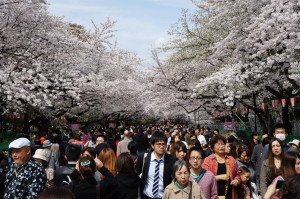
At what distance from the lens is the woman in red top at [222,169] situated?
5.45 meters

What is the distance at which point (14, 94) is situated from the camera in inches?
629

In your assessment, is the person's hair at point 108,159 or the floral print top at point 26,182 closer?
the floral print top at point 26,182

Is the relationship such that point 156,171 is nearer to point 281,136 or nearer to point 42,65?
point 281,136

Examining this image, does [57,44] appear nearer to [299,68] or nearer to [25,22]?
[25,22]

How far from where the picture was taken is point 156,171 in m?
5.39

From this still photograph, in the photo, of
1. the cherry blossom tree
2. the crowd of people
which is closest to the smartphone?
the crowd of people

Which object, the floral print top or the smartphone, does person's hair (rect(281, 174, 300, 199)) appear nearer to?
the smartphone

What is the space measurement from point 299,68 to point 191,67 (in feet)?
32.5

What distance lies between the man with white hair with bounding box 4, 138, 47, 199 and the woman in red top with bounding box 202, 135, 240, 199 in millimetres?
2686

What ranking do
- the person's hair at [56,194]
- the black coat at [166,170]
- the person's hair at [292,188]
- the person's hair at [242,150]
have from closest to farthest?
the person's hair at [56,194] < the person's hair at [292,188] < the black coat at [166,170] < the person's hair at [242,150]

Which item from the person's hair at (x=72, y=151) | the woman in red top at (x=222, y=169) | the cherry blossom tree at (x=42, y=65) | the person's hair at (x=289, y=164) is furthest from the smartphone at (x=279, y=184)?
the cherry blossom tree at (x=42, y=65)

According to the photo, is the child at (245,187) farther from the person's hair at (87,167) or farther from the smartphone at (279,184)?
the person's hair at (87,167)

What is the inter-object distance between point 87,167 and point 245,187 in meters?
2.72

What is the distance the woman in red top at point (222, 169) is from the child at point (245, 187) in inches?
3.3
